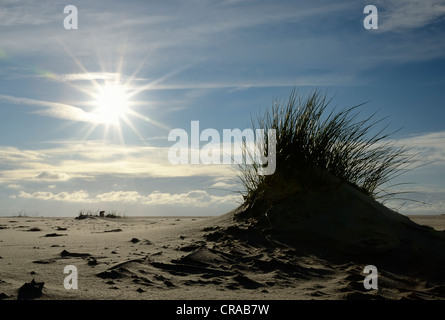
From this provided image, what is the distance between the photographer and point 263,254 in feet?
14.9

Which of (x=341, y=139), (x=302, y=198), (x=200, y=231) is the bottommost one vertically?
(x=200, y=231)

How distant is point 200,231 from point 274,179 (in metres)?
1.13

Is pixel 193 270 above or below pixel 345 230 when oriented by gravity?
below

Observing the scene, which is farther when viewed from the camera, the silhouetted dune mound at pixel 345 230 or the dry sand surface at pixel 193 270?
the silhouetted dune mound at pixel 345 230

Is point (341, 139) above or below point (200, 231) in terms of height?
above

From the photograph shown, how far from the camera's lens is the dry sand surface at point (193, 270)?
10.8 feet

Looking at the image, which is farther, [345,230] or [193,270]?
[345,230]

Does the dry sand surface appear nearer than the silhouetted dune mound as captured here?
Yes

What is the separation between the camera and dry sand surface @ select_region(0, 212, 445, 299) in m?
3.30

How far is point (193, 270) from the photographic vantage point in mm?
3896
